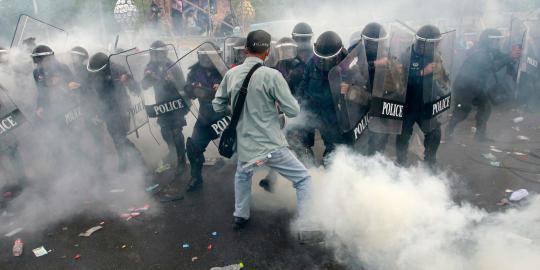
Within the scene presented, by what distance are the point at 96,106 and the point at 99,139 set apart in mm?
641

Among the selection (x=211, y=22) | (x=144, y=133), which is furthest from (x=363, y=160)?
(x=211, y=22)

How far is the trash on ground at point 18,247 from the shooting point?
388cm

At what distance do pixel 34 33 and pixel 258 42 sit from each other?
18.6 feet

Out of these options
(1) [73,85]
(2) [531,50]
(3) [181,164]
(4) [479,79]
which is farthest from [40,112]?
(2) [531,50]

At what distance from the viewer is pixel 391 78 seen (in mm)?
4387

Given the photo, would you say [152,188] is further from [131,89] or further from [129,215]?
[131,89]

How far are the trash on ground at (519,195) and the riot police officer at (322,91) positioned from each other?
1866mm

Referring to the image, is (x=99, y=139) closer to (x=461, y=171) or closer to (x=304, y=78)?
(x=304, y=78)

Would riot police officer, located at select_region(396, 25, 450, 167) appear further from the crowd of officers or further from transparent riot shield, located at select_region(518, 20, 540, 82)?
transparent riot shield, located at select_region(518, 20, 540, 82)

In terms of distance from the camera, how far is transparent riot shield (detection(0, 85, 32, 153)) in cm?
532

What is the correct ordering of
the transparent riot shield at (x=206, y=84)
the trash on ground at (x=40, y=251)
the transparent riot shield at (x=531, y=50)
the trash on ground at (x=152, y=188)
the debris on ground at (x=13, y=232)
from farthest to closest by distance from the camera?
the transparent riot shield at (x=531, y=50)
the trash on ground at (x=152, y=188)
the transparent riot shield at (x=206, y=84)
the debris on ground at (x=13, y=232)
the trash on ground at (x=40, y=251)

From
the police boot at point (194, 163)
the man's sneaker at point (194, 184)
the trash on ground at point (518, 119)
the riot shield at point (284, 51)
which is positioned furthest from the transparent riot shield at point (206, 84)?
the trash on ground at point (518, 119)

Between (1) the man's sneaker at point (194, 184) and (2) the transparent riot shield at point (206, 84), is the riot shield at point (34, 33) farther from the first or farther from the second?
(1) the man's sneaker at point (194, 184)

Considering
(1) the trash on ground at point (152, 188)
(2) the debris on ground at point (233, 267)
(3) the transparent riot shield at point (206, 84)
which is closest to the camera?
(2) the debris on ground at point (233, 267)
